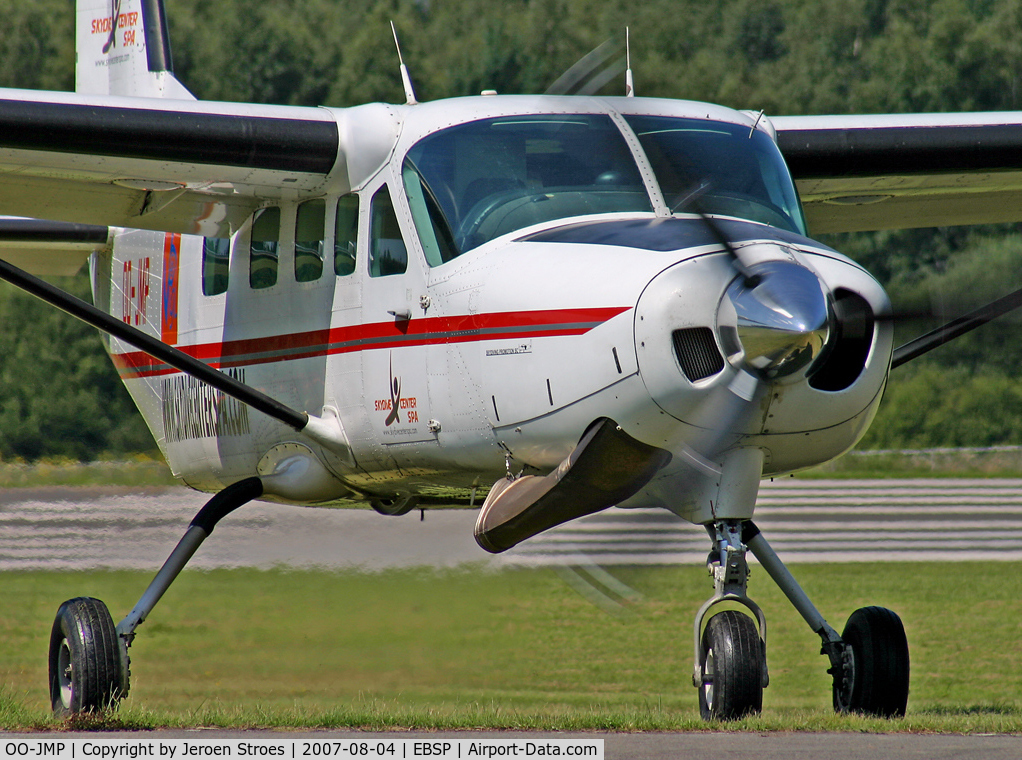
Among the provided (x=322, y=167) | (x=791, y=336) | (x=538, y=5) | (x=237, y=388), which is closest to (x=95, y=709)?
(x=237, y=388)

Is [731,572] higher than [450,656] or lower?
lower

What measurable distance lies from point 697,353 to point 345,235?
10.6ft

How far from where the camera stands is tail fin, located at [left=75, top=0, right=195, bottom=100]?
12.0 metres

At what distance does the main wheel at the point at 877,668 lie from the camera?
7.96 m

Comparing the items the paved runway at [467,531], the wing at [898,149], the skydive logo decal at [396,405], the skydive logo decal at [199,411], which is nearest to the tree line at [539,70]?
the paved runway at [467,531]

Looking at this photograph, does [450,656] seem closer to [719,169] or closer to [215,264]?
[215,264]

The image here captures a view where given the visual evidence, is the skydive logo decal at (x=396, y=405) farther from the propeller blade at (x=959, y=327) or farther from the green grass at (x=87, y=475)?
the green grass at (x=87, y=475)

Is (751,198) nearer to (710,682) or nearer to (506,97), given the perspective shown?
(506,97)

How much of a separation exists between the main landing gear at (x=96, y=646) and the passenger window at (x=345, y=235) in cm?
177

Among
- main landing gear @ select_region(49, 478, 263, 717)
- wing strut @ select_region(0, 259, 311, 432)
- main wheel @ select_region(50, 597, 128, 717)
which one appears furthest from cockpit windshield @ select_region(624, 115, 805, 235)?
main wheel @ select_region(50, 597, 128, 717)

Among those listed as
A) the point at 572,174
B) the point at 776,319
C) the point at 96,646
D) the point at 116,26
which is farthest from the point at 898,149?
the point at 116,26

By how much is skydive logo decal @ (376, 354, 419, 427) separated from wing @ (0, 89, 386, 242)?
4.38 feet

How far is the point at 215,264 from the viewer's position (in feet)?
31.2
